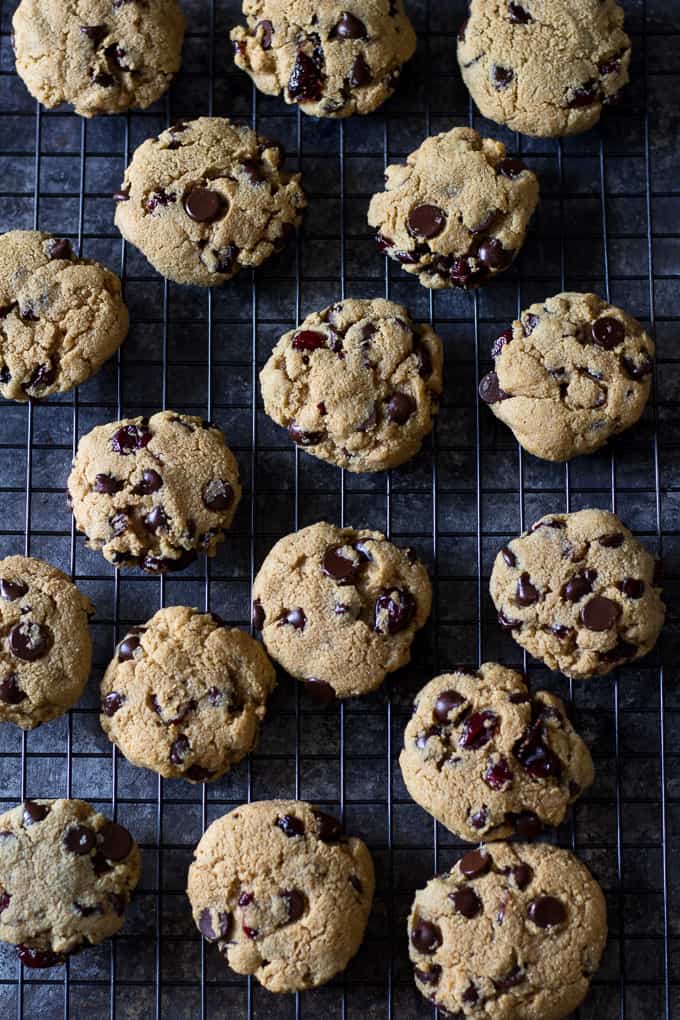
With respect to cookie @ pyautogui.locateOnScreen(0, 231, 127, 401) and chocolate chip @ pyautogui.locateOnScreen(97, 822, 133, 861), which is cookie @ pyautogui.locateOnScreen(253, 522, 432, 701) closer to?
chocolate chip @ pyautogui.locateOnScreen(97, 822, 133, 861)

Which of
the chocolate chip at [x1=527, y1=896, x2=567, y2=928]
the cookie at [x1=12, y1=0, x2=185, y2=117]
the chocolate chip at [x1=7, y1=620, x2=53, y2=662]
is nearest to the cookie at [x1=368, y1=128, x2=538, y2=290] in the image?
the cookie at [x1=12, y1=0, x2=185, y2=117]

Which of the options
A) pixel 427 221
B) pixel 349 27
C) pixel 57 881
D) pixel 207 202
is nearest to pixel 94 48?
pixel 207 202

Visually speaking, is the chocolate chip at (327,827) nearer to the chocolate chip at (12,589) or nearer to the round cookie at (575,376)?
the chocolate chip at (12,589)

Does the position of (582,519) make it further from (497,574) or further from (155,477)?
(155,477)

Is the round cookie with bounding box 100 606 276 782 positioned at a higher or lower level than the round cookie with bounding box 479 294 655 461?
lower

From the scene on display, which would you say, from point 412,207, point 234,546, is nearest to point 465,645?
point 234,546
